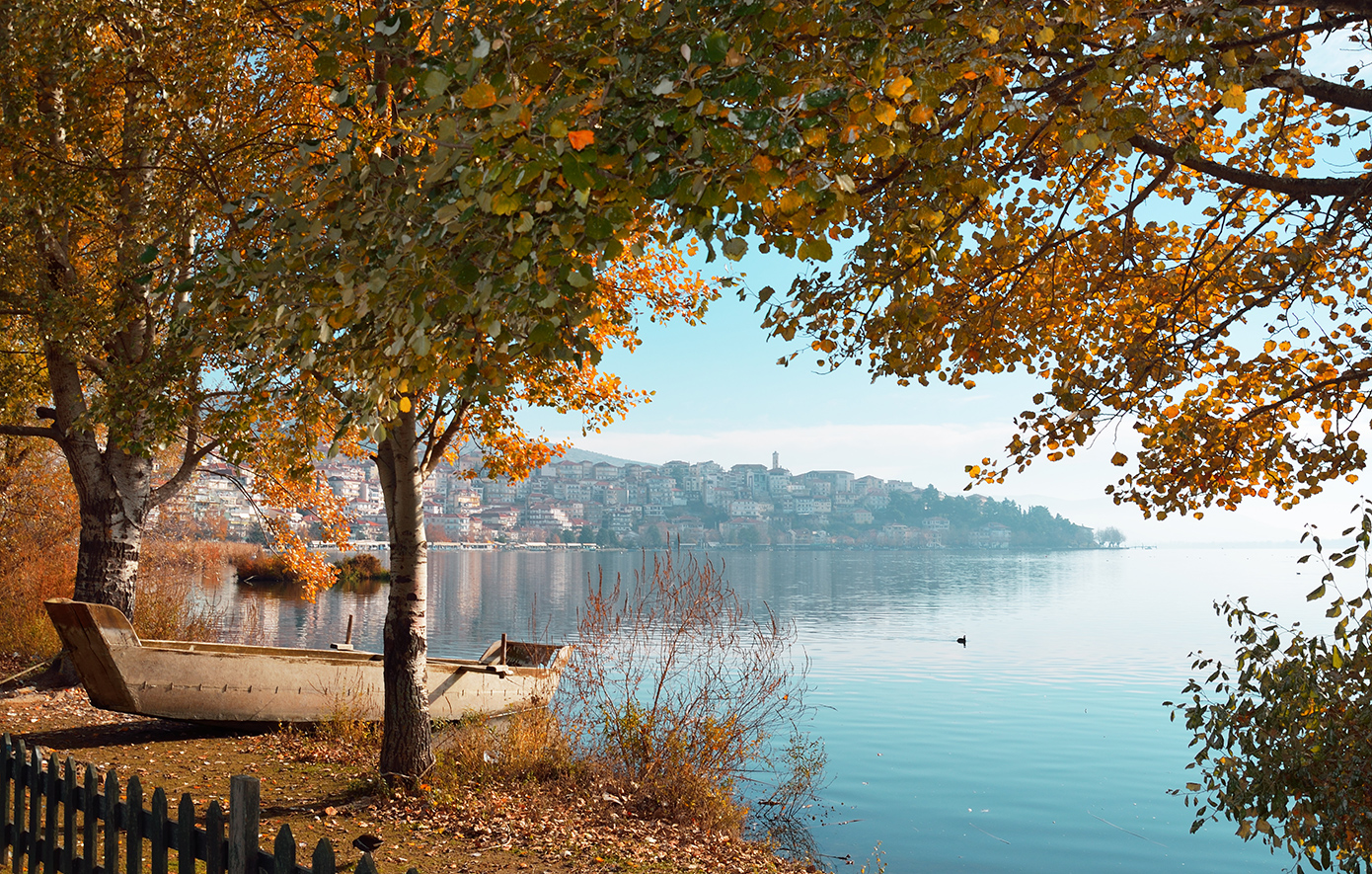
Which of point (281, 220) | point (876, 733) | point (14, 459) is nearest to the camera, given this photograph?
point (281, 220)

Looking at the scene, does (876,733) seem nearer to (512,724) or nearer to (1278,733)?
(512,724)

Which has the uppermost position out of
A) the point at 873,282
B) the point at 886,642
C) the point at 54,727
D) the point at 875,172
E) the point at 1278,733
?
the point at 875,172

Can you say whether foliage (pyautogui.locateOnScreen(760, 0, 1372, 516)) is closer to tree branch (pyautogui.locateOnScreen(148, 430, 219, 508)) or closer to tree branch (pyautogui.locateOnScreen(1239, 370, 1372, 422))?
tree branch (pyautogui.locateOnScreen(1239, 370, 1372, 422))

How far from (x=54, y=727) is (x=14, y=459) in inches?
345

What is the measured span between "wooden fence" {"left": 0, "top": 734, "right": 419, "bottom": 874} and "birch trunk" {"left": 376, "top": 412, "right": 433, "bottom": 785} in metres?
3.14

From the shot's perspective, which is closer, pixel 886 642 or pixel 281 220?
pixel 281 220

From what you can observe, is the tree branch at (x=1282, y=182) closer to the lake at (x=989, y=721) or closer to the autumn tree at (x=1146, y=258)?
the autumn tree at (x=1146, y=258)

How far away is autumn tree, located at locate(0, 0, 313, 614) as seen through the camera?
8.74m

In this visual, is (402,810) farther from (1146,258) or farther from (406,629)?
(1146,258)

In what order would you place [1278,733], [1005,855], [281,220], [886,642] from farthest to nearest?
[886,642], [1005,855], [1278,733], [281,220]

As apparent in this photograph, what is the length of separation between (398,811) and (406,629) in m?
1.66

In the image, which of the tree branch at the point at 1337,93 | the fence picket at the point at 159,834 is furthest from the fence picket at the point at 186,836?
the tree branch at the point at 1337,93

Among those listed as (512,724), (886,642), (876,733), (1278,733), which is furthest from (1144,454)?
(886,642)

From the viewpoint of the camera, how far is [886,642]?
3594 cm
